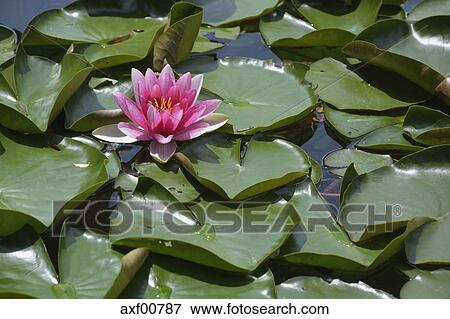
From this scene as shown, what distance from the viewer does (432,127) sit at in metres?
2.29

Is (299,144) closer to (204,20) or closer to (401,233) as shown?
(401,233)

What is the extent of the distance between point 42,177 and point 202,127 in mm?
531

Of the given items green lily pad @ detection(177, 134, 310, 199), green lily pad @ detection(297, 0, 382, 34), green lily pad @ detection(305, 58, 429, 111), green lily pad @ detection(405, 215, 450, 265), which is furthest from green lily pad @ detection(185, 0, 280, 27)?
green lily pad @ detection(405, 215, 450, 265)

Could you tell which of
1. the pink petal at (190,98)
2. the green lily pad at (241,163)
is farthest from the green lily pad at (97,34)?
the green lily pad at (241,163)

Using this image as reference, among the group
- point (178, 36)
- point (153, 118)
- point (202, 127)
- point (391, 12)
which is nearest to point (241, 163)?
Result: point (202, 127)

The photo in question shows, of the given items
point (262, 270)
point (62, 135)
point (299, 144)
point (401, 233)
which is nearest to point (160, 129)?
point (62, 135)

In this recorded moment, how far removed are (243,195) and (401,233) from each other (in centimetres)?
46

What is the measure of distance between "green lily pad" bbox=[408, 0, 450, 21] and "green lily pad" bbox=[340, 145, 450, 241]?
1074 millimetres

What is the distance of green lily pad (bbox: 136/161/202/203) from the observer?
6.60 ft

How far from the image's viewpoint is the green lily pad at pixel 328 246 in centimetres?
179

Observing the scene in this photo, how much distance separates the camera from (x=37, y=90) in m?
2.33

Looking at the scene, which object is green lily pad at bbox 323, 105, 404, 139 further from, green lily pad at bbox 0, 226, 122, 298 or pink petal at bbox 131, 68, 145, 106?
green lily pad at bbox 0, 226, 122, 298

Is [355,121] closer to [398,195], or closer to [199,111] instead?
[398,195]
